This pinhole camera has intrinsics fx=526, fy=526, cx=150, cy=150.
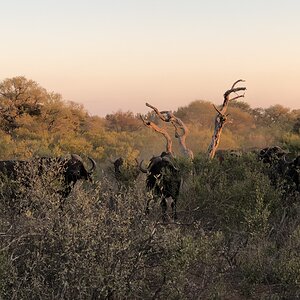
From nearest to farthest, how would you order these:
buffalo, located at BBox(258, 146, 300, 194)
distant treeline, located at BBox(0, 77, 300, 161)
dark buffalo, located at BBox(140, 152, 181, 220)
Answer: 1. dark buffalo, located at BBox(140, 152, 181, 220)
2. buffalo, located at BBox(258, 146, 300, 194)
3. distant treeline, located at BBox(0, 77, 300, 161)

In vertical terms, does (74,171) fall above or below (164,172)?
below

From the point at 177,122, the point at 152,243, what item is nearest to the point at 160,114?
the point at 177,122

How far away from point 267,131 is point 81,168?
24308 millimetres

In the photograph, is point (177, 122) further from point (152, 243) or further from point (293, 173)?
point (152, 243)

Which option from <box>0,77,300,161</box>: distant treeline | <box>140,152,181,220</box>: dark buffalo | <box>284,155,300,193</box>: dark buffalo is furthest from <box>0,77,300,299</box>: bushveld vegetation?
<box>0,77,300,161</box>: distant treeline

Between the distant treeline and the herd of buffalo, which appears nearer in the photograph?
the herd of buffalo

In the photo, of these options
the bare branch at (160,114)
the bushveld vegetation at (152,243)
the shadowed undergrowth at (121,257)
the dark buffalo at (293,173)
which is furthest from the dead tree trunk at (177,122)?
the shadowed undergrowth at (121,257)

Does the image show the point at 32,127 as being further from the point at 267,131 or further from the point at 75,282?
the point at 75,282

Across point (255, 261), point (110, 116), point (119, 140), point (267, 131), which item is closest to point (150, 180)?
point (255, 261)

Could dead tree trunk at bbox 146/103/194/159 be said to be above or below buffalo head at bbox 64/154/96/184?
above

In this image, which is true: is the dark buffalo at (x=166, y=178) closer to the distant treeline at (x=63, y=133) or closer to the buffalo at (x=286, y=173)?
the buffalo at (x=286, y=173)

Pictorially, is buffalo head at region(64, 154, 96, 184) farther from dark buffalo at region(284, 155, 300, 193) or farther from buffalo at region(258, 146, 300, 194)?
dark buffalo at region(284, 155, 300, 193)

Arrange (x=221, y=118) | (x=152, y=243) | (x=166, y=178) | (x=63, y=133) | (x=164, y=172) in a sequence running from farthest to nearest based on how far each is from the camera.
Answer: (x=63, y=133) → (x=221, y=118) → (x=164, y=172) → (x=166, y=178) → (x=152, y=243)

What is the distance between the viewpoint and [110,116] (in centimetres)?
4422
